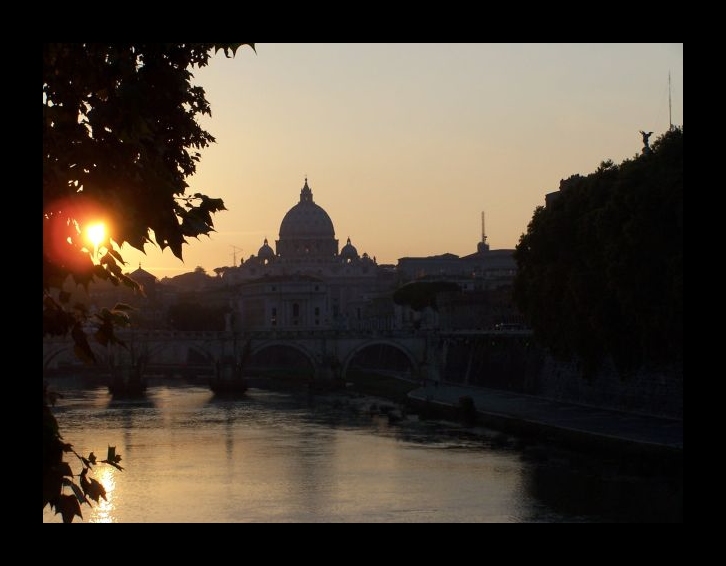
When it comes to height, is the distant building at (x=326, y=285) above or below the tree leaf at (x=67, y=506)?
above

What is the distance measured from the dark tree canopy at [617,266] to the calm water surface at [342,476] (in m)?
2.73

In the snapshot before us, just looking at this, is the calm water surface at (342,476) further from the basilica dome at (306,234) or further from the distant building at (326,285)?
the basilica dome at (306,234)

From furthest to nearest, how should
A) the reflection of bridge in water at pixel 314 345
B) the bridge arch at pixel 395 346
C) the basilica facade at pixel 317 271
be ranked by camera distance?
the basilica facade at pixel 317 271 → the bridge arch at pixel 395 346 → the reflection of bridge in water at pixel 314 345

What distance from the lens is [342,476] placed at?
22.3 metres

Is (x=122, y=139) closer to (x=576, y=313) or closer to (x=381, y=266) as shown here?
(x=576, y=313)

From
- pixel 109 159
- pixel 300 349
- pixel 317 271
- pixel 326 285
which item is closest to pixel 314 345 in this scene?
pixel 300 349

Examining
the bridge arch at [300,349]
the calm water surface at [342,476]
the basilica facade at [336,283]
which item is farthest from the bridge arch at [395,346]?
the calm water surface at [342,476]

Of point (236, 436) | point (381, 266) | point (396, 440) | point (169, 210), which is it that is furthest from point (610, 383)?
point (381, 266)

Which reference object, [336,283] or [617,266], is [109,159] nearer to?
[617,266]

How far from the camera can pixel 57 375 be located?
188 ft

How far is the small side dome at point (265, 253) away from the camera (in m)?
130

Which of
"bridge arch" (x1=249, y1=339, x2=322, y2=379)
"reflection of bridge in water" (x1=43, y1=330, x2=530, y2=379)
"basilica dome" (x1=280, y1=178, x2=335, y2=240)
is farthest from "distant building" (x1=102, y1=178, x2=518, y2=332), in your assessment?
"bridge arch" (x1=249, y1=339, x2=322, y2=379)

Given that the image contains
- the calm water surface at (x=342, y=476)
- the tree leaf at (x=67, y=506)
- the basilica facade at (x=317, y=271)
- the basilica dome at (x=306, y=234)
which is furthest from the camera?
the basilica dome at (x=306, y=234)
